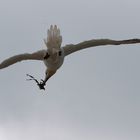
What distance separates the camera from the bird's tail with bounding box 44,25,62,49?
16.6 meters

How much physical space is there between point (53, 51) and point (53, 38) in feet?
1.36

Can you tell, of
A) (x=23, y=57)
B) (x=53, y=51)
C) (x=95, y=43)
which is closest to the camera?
(x=53, y=51)

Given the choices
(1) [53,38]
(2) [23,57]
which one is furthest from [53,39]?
(2) [23,57]

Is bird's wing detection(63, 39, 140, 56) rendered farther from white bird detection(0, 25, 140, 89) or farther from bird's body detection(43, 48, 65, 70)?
bird's body detection(43, 48, 65, 70)

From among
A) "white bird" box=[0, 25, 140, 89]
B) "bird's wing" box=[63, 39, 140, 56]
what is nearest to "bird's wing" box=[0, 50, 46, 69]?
"white bird" box=[0, 25, 140, 89]

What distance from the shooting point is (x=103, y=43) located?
1781 cm

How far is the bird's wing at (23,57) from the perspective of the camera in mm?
17234

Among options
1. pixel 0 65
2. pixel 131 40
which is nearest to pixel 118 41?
pixel 131 40

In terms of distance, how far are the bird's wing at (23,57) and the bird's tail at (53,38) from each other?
0.50 metres

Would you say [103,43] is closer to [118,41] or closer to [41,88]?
[118,41]

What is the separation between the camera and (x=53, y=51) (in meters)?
16.5

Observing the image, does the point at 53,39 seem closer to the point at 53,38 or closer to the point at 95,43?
the point at 53,38

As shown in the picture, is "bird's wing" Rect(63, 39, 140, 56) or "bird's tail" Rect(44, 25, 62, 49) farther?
"bird's wing" Rect(63, 39, 140, 56)

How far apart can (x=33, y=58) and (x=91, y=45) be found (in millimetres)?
1597
